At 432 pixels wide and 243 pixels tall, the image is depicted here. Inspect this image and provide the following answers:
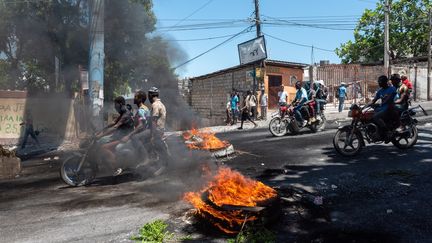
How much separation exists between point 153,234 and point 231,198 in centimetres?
101

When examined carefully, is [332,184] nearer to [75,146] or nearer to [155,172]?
[155,172]

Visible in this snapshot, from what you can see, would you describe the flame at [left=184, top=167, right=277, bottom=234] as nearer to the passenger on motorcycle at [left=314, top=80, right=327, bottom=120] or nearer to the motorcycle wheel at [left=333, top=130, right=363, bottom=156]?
the motorcycle wheel at [left=333, top=130, right=363, bottom=156]

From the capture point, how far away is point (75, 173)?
6.99 m

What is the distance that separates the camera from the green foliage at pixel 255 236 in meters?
4.06

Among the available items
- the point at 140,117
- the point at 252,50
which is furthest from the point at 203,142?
the point at 252,50

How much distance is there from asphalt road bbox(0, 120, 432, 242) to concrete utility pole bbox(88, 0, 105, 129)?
495 cm

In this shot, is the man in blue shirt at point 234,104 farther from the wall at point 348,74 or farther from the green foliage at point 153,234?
the green foliage at point 153,234

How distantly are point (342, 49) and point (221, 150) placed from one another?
107 feet

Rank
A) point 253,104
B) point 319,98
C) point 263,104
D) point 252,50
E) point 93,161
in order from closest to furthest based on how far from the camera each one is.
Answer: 1. point 93,161
2. point 319,98
3. point 253,104
4. point 263,104
5. point 252,50

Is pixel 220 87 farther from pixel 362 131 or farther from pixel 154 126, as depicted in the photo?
pixel 154 126

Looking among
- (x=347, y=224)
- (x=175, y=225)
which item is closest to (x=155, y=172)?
(x=175, y=225)

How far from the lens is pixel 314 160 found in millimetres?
8172

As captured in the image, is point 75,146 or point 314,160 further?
point 75,146

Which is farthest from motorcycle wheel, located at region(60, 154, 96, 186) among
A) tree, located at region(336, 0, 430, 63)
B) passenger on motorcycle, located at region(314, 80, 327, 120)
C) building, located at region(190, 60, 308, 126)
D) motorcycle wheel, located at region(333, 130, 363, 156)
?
tree, located at region(336, 0, 430, 63)
